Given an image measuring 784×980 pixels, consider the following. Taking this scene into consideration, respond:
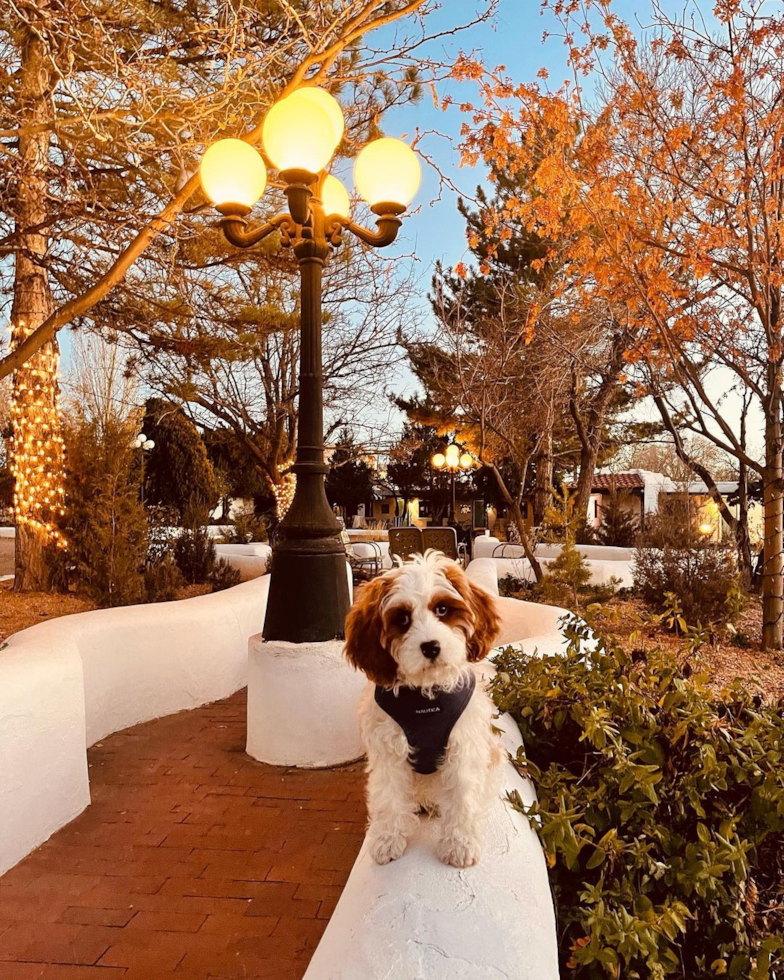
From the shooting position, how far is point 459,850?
1.68 m

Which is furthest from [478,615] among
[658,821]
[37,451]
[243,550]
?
[243,550]

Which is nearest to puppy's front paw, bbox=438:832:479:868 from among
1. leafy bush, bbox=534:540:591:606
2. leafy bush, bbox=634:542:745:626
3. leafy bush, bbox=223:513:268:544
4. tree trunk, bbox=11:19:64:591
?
leafy bush, bbox=634:542:745:626

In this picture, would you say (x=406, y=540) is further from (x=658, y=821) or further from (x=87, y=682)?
(x=658, y=821)

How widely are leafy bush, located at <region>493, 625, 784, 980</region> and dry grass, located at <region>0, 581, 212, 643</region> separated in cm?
499

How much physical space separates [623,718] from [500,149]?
574 centimetres

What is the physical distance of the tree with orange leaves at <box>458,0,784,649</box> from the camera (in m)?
5.09

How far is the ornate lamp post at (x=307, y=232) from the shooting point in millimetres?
3699

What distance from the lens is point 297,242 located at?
13.4 feet

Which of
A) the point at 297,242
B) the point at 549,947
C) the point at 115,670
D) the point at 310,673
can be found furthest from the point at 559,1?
the point at 549,947

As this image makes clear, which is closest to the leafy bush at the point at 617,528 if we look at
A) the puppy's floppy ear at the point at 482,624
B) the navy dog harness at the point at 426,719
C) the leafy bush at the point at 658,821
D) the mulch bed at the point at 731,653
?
the mulch bed at the point at 731,653

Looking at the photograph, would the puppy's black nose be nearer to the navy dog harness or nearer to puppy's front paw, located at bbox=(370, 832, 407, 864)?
the navy dog harness

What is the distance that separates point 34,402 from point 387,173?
19.7 feet

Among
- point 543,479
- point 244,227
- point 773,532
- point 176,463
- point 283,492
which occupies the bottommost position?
point 773,532

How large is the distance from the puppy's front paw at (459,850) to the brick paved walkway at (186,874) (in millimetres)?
854
